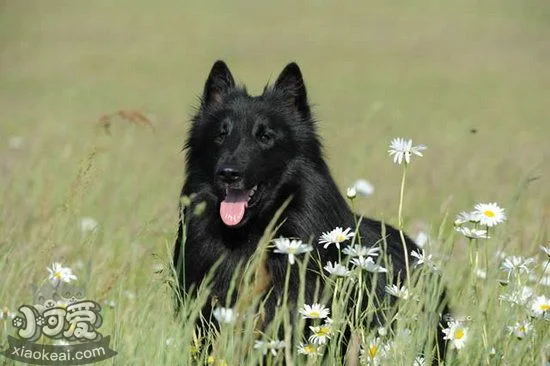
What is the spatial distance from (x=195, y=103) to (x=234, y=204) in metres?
1.73

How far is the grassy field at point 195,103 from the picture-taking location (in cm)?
510

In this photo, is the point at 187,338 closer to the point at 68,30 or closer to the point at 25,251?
the point at 25,251

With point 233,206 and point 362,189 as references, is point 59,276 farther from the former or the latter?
point 362,189

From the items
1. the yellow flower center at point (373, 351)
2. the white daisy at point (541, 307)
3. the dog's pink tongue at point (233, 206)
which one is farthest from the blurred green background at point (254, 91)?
the yellow flower center at point (373, 351)

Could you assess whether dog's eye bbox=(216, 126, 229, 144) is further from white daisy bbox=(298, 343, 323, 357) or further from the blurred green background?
white daisy bbox=(298, 343, 323, 357)

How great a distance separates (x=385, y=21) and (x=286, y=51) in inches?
328

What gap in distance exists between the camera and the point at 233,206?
5391mm

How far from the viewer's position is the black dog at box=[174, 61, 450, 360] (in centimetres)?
536

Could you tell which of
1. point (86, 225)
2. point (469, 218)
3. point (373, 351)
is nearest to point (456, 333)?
point (373, 351)

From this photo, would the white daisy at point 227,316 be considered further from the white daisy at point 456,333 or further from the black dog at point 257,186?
the black dog at point 257,186

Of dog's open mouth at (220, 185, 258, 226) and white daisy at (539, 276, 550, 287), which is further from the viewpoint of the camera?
dog's open mouth at (220, 185, 258, 226)

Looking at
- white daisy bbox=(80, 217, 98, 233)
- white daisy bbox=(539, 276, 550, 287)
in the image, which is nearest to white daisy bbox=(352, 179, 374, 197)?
white daisy bbox=(539, 276, 550, 287)

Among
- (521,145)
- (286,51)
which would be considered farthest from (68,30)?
(521,145)

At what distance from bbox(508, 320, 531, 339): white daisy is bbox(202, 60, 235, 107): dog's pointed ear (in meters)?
2.39
